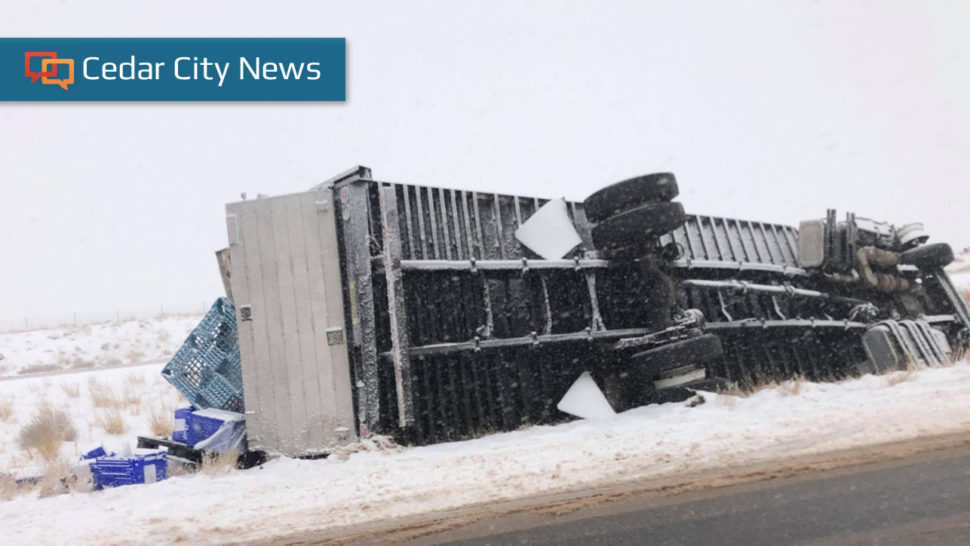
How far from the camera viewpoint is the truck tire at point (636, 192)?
7.24 meters

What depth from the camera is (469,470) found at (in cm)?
497

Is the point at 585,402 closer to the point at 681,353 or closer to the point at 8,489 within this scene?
the point at 681,353

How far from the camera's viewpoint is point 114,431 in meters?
8.88

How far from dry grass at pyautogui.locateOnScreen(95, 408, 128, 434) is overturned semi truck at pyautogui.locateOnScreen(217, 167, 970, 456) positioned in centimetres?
269

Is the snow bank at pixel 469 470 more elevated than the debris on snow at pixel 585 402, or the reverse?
the debris on snow at pixel 585 402

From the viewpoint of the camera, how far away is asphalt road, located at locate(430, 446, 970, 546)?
308cm

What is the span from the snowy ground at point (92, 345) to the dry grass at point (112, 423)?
16679 mm

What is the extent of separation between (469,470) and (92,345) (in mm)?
30195

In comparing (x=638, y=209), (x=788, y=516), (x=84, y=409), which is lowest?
(x=788, y=516)

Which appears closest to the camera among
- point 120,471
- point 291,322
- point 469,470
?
point 469,470

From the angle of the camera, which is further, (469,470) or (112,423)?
(112,423)

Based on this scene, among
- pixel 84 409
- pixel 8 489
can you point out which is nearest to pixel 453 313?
pixel 8 489

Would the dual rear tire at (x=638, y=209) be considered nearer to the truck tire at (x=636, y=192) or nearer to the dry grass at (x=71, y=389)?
the truck tire at (x=636, y=192)

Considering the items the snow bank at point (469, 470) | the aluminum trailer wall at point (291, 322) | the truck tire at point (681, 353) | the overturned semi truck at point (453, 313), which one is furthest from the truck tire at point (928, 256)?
the aluminum trailer wall at point (291, 322)
